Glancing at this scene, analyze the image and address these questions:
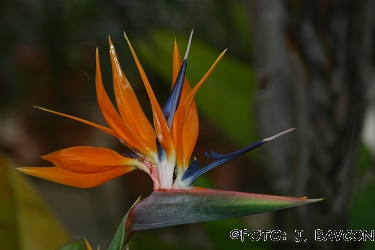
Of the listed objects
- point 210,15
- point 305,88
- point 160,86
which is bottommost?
point 305,88

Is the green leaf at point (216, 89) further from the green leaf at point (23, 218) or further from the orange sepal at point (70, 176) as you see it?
the orange sepal at point (70, 176)

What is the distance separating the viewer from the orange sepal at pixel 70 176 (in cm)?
34

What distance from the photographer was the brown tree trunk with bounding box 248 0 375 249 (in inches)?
30.1

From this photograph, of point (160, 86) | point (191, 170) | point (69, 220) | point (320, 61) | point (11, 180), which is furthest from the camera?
point (69, 220)

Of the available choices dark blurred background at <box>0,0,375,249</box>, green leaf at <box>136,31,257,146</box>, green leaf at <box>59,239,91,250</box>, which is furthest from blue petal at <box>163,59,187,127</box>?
green leaf at <box>136,31,257,146</box>

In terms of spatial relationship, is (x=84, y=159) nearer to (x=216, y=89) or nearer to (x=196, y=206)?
(x=196, y=206)

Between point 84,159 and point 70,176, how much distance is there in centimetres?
2

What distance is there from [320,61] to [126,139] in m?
0.50

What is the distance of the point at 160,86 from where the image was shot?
1.62 meters

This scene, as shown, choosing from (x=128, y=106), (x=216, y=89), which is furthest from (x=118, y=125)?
(x=216, y=89)

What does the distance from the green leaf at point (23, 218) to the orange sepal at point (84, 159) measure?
0.93ft

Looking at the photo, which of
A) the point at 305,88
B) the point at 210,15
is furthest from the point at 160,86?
the point at 305,88

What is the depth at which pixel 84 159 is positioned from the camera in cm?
35

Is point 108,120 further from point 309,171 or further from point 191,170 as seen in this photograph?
point 309,171
